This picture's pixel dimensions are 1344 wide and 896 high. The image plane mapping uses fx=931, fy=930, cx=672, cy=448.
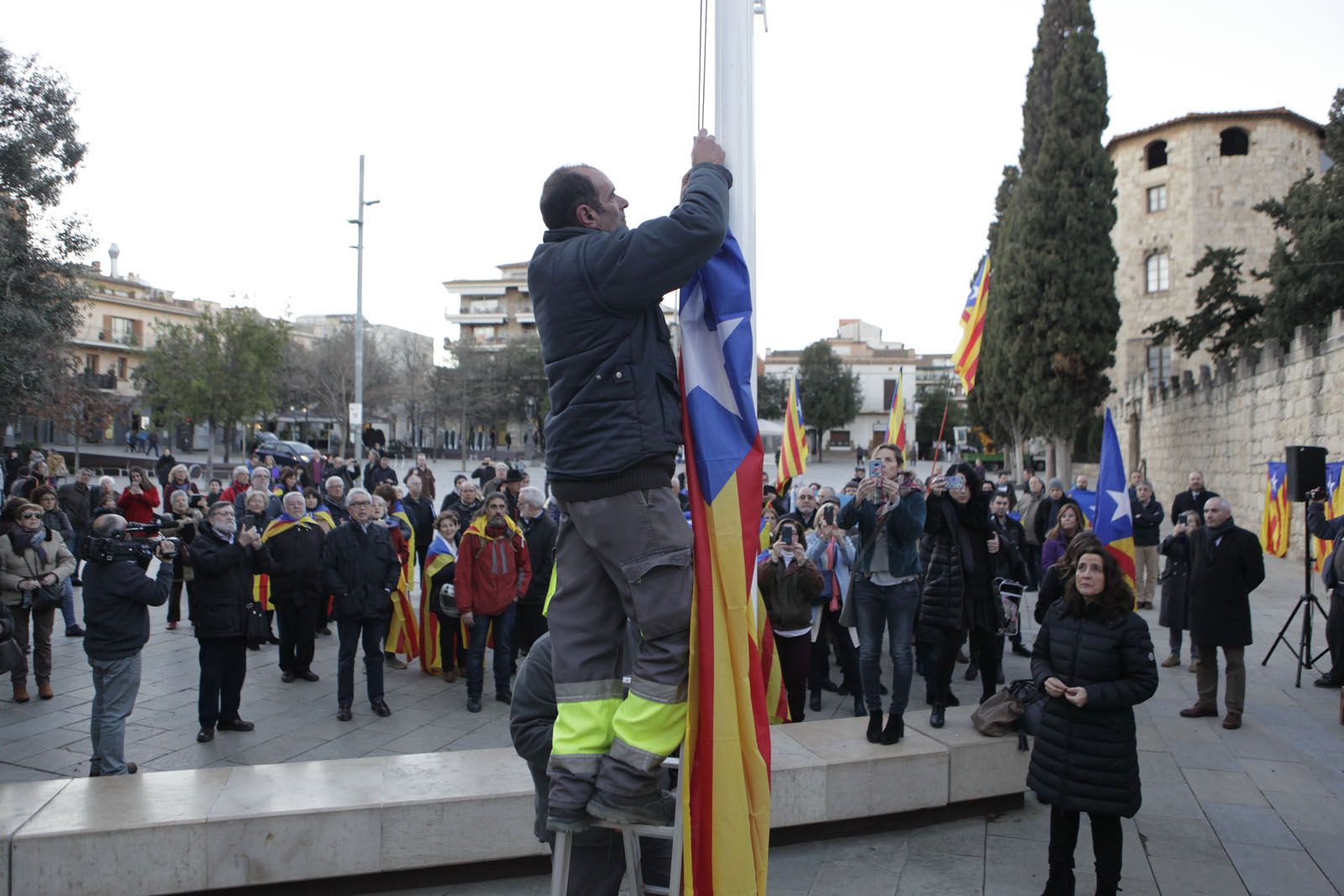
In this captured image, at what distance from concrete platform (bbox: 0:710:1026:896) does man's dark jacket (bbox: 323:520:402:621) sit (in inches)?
122

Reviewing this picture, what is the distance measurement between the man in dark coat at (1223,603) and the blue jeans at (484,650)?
5920 mm

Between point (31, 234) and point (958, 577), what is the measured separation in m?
11.3

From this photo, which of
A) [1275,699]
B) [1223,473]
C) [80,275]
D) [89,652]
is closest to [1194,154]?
[1223,473]

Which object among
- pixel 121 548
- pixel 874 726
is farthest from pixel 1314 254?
pixel 121 548

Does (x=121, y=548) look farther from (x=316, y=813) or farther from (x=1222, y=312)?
(x=1222, y=312)

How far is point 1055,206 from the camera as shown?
30.3 m

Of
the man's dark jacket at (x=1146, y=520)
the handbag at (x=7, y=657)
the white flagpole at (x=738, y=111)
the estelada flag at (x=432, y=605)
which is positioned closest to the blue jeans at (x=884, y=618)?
the estelada flag at (x=432, y=605)

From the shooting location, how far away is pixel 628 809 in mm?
2223

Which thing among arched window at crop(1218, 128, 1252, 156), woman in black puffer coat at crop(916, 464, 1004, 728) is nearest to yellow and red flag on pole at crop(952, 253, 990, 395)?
woman in black puffer coat at crop(916, 464, 1004, 728)

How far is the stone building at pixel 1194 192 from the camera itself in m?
42.8

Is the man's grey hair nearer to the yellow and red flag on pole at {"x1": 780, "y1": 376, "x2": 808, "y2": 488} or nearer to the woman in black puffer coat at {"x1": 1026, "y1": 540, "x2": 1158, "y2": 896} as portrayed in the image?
the woman in black puffer coat at {"x1": 1026, "y1": 540, "x2": 1158, "y2": 896}

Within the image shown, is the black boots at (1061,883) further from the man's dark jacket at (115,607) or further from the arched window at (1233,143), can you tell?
the arched window at (1233,143)

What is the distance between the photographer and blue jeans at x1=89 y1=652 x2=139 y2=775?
609 cm

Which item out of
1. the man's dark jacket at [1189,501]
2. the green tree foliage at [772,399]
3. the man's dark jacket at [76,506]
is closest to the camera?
the man's dark jacket at [1189,501]
